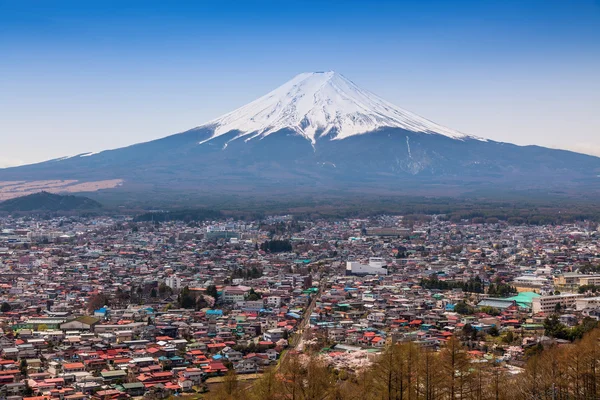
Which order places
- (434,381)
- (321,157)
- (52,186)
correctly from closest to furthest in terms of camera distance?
1. (434,381)
2. (52,186)
3. (321,157)

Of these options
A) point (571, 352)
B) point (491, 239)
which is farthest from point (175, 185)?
point (571, 352)

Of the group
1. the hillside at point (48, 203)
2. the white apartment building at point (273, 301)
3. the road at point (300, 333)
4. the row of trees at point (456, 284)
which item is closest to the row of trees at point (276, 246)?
the row of trees at point (456, 284)

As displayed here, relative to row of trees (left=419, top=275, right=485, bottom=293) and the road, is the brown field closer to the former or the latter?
row of trees (left=419, top=275, right=485, bottom=293)

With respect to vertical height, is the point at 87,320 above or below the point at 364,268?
above

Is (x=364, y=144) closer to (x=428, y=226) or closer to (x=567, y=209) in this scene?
(x=567, y=209)

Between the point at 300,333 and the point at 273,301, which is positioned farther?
the point at 273,301

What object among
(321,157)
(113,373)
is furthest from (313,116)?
(113,373)

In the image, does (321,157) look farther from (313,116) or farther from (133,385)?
(133,385)

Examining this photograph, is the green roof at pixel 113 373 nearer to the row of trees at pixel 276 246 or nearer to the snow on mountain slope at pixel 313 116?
the row of trees at pixel 276 246

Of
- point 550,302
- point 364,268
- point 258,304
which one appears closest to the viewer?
point 550,302

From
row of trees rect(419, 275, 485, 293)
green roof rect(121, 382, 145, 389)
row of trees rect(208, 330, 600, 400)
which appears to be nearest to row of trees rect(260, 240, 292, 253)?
row of trees rect(419, 275, 485, 293)
